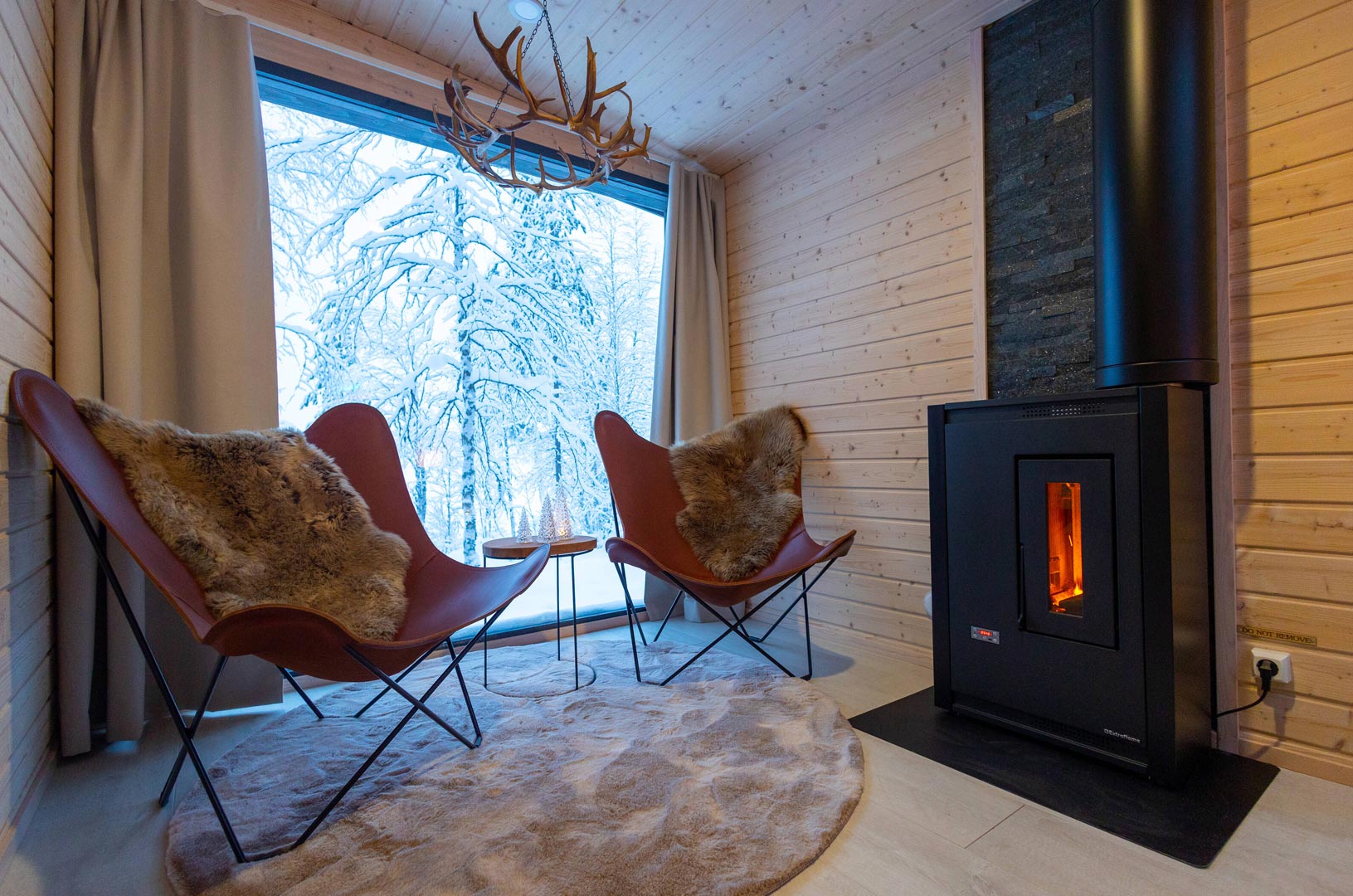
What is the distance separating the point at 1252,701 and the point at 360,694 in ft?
9.09

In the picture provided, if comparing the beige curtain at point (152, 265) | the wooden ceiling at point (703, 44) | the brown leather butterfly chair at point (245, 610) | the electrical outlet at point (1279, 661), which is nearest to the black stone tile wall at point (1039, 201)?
the wooden ceiling at point (703, 44)

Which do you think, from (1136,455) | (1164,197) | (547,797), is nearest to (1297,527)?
(1136,455)

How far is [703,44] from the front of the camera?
8.61ft

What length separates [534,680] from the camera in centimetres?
247

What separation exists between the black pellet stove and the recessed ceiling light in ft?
6.00

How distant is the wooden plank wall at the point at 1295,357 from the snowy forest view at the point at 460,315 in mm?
2256

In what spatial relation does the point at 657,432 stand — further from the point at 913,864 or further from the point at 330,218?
the point at 913,864

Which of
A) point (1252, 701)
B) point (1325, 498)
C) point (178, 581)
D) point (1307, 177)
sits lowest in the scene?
point (1252, 701)

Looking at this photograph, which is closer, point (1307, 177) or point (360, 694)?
point (1307, 177)

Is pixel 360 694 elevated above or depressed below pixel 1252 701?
below

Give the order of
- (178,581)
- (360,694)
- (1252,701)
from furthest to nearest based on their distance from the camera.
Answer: (360,694) < (1252,701) < (178,581)

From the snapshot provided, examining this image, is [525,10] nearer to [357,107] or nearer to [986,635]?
[357,107]

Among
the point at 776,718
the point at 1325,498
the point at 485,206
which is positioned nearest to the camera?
the point at 1325,498

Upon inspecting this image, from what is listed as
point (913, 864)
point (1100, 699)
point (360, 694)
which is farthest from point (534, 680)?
point (1100, 699)
